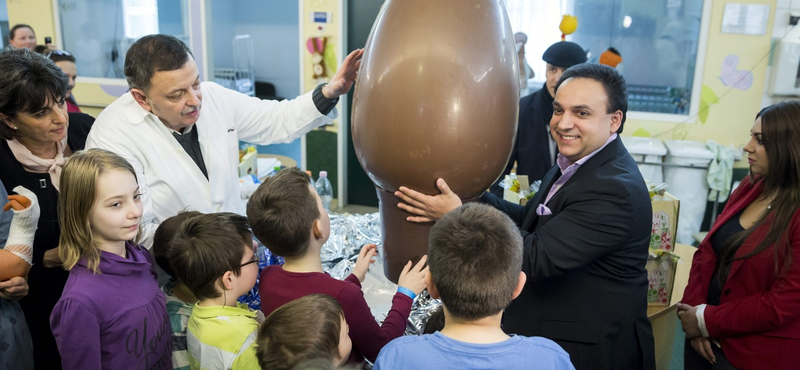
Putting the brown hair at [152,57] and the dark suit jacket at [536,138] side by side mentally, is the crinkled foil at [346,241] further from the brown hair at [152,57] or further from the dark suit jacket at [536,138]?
the dark suit jacket at [536,138]

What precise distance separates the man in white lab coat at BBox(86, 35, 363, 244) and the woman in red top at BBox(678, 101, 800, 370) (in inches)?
41.7

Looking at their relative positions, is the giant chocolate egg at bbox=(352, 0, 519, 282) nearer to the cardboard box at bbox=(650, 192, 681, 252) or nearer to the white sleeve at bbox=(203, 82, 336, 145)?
the white sleeve at bbox=(203, 82, 336, 145)

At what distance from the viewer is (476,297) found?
0.87 meters

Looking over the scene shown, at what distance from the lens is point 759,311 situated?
138 centimetres

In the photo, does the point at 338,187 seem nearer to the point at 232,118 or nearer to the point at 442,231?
the point at 232,118

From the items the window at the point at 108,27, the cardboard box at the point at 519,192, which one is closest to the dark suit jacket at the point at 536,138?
the cardboard box at the point at 519,192

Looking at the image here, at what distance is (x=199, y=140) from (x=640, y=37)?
344 centimetres

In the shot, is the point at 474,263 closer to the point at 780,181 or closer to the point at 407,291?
the point at 407,291

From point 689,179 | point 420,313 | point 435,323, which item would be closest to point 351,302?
point 435,323

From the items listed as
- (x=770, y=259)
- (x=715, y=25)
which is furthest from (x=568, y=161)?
(x=715, y=25)

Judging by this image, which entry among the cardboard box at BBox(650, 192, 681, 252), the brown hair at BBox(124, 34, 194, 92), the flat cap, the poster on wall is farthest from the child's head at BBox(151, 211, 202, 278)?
the poster on wall

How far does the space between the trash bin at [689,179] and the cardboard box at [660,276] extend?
214 cm

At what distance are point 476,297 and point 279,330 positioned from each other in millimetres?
341

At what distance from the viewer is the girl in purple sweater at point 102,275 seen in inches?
42.4
